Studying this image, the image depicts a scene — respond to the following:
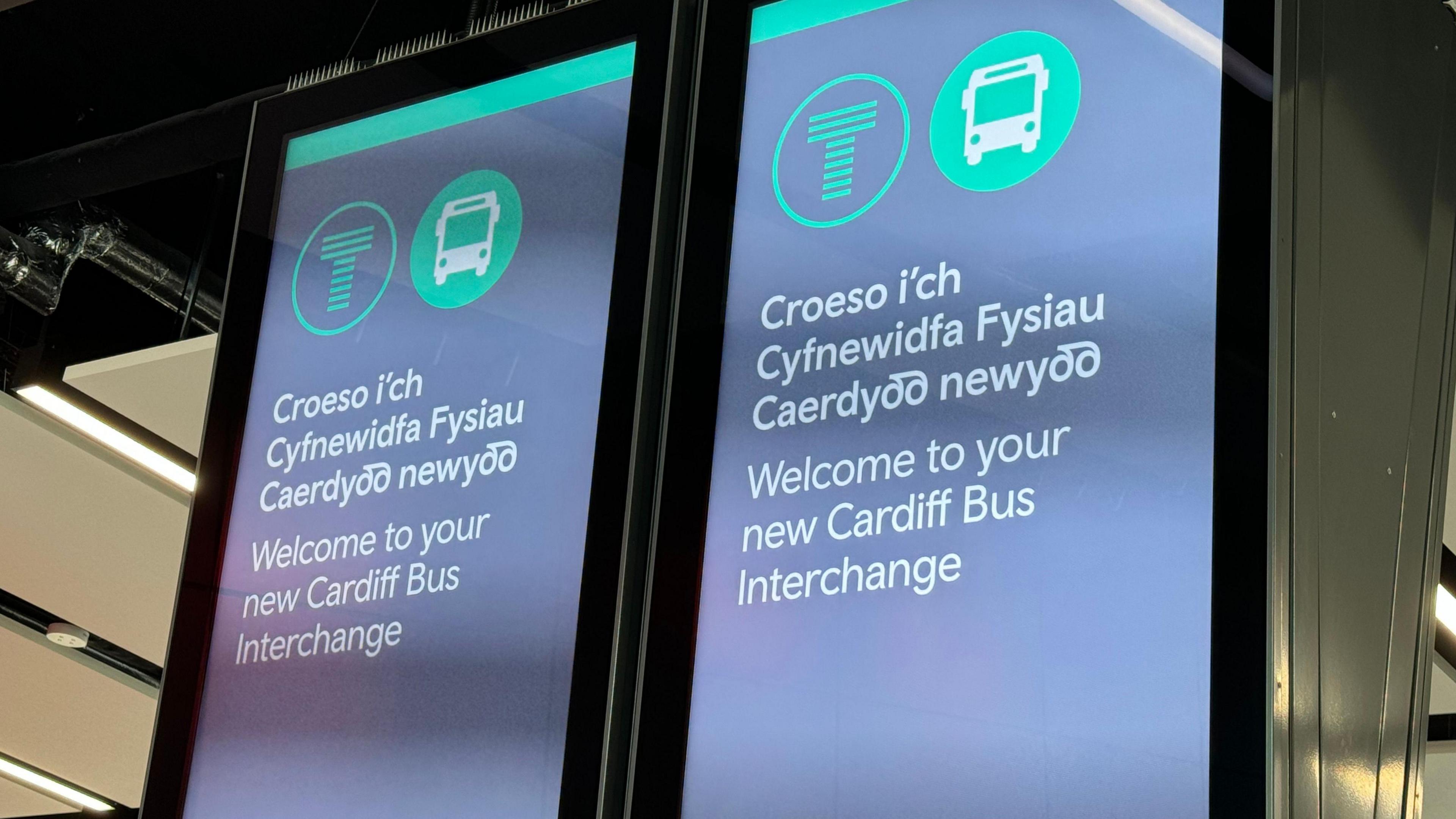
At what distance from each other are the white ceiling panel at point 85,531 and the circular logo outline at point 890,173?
15.1 ft

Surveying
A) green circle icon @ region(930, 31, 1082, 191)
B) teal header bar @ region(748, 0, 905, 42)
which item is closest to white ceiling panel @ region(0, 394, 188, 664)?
teal header bar @ region(748, 0, 905, 42)

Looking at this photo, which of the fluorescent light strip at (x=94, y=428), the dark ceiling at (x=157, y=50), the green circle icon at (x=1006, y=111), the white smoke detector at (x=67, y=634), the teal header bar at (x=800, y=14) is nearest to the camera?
the green circle icon at (x=1006, y=111)

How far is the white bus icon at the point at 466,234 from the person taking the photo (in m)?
2.60

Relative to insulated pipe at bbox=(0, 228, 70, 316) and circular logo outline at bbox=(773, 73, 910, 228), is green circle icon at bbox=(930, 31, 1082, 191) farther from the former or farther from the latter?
insulated pipe at bbox=(0, 228, 70, 316)

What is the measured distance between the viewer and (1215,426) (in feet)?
5.95

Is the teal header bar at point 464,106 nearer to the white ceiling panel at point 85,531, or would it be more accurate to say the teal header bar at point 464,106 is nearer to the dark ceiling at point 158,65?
the dark ceiling at point 158,65

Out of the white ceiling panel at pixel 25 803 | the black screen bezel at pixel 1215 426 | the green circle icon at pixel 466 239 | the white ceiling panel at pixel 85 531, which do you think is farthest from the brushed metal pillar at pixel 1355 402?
the white ceiling panel at pixel 25 803

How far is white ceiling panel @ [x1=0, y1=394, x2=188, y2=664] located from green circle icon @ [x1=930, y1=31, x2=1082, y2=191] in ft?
15.8

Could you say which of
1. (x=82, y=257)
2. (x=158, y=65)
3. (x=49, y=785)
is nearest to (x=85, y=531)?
(x=82, y=257)

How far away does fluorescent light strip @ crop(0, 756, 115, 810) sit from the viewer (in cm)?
1032

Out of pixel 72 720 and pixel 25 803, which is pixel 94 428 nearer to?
pixel 72 720

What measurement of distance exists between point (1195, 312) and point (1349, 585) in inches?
13.7

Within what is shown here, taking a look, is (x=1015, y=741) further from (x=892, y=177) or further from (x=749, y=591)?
(x=892, y=177)

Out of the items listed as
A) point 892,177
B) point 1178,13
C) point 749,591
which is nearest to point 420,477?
point 749,591
